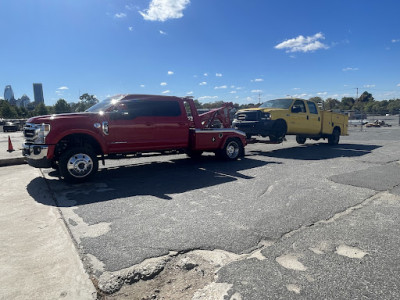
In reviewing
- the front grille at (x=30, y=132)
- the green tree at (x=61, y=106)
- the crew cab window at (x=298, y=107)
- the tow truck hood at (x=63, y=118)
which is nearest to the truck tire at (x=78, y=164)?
the tow truck hood at (x=63, y=118)

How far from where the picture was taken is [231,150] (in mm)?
9219

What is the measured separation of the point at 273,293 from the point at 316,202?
272 cm

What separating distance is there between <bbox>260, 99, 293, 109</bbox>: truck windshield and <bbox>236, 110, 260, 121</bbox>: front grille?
4.37 ft

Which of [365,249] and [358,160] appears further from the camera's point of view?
[358,160]

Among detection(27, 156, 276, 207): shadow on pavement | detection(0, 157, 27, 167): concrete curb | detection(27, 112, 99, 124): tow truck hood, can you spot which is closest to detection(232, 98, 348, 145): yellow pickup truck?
detection(27, 156, 276, 207): shadow on pavement

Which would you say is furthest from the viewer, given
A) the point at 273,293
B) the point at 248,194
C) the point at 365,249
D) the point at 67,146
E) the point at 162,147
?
the point at 162,147

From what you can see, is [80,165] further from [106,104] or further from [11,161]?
[11,161]

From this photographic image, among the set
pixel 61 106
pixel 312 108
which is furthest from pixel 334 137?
pixel 61 106

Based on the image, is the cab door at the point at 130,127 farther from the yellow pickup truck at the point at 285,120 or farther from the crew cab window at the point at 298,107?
the crew cab window at the point at 298,107

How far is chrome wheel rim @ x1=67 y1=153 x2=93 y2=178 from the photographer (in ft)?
19.8

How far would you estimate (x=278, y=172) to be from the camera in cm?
721

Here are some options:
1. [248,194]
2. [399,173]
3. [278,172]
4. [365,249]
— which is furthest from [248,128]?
[365,249]

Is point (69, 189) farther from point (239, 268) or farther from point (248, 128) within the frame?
point (248, 128)

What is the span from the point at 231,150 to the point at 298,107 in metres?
4.24
